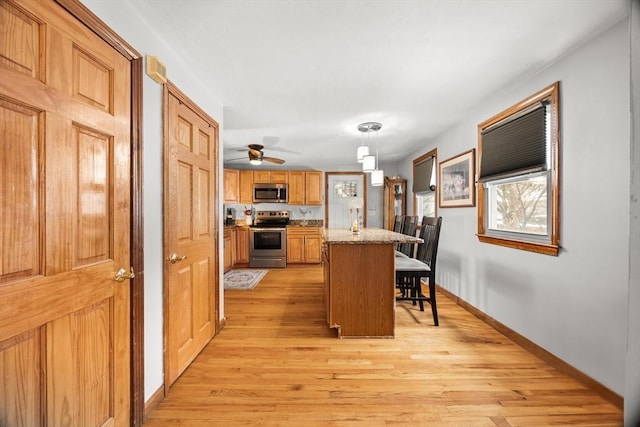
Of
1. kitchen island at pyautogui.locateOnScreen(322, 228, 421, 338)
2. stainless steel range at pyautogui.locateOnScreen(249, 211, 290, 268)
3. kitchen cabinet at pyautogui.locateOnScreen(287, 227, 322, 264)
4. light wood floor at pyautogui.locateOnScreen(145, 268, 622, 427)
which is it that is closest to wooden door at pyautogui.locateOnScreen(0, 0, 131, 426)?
light wood floor at pyautogui.locateOnScreen(145, 268, 622, 427)

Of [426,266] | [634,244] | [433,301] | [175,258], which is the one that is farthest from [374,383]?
[634,244]

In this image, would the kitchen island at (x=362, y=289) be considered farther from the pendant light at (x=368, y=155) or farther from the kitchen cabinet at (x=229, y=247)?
the kitchen cabinet at (x=229, y=247)

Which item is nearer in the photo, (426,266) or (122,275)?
(122,275)

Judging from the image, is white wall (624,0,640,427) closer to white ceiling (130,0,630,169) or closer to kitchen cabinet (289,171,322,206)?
white ceiling (130,0,630,169)

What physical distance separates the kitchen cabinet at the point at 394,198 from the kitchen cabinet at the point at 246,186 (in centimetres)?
279

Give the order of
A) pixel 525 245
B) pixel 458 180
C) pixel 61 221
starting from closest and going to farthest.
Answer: pixel 61 221 < pixel 525 245 < pixel 458 180

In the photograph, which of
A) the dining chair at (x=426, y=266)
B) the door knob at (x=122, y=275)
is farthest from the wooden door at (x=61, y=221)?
the dining chair at (x=426, y=266)

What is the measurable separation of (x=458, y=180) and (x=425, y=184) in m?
A: 0.95

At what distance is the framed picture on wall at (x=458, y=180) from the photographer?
2.99 m

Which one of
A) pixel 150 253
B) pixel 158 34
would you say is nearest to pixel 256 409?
pixel 150 253

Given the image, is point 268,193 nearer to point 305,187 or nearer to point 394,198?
point 305,187

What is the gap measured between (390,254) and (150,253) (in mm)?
1804

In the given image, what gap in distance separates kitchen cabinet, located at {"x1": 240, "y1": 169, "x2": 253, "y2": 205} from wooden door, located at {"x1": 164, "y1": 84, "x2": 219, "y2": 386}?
3371mm

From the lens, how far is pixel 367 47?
5.78 feet
